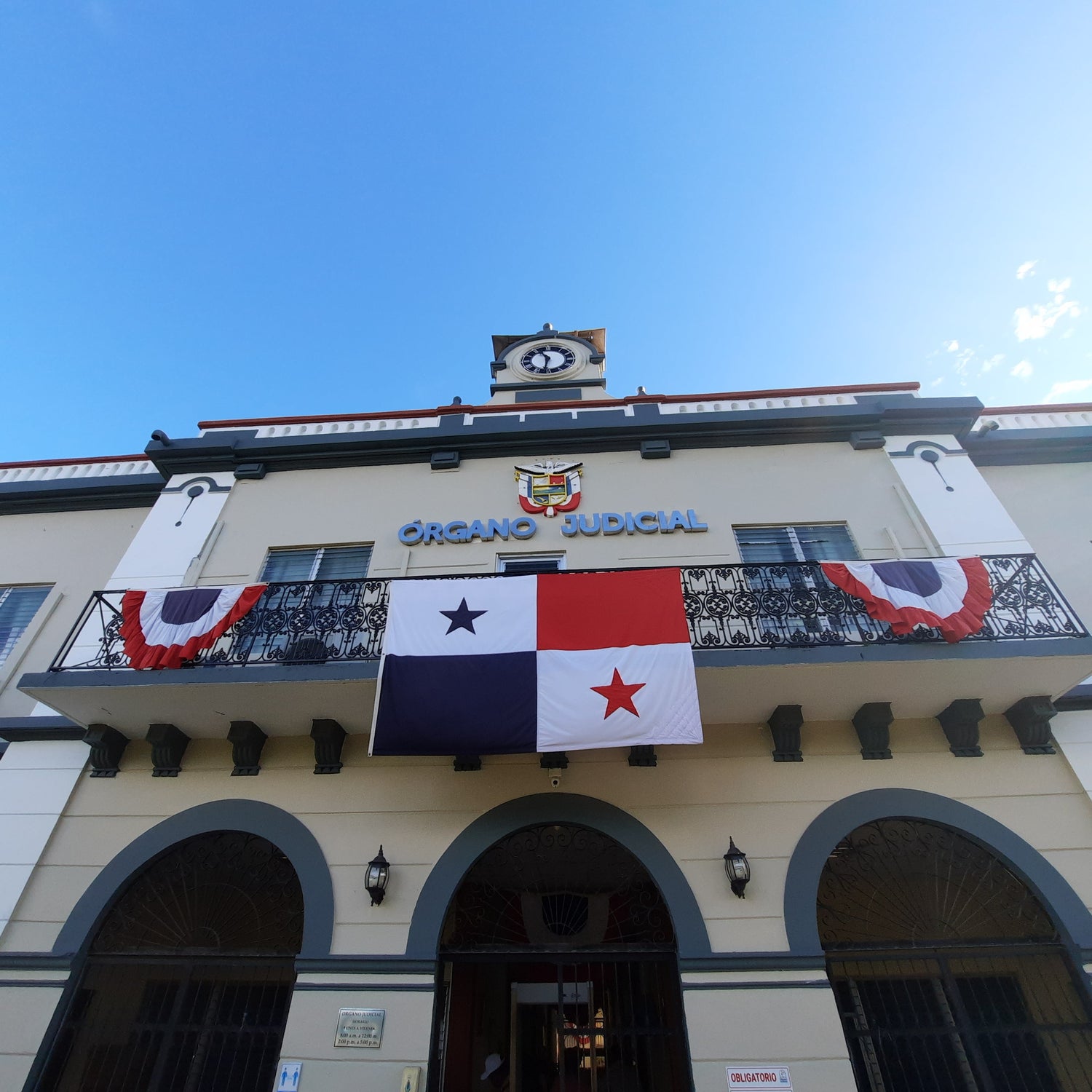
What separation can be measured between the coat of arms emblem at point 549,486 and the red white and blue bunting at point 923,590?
3746 mm

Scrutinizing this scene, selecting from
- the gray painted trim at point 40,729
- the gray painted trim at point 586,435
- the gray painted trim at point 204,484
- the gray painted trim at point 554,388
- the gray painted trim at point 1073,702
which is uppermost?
the gray painted trim at point 554,388

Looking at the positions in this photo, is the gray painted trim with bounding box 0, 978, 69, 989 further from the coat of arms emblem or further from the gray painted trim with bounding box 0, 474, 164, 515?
the coat of arms emblem

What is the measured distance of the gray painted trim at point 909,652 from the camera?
6105 millimetres

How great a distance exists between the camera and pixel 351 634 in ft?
23.0

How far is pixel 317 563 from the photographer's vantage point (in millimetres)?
8859

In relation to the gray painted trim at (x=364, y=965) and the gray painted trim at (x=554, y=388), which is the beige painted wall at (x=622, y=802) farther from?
the gray painted trim at (x=554, y=388)

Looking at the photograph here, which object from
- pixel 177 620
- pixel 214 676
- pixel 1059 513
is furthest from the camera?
pixel 1059 513

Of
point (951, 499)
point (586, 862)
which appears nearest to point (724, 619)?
point (586, 862)

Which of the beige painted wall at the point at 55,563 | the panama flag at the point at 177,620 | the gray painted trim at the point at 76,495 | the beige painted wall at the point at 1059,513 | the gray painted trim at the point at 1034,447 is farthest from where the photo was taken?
the gray painted trim at the point at 76,495

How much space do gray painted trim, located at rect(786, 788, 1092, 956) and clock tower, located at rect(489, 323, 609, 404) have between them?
8.01m

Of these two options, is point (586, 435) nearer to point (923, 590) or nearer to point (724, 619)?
point (724, 619)

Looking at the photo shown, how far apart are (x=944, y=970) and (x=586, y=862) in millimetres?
3478

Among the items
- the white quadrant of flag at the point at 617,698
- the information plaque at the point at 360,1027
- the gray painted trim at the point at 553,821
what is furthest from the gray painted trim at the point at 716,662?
the information plaque at the point at 360,1027

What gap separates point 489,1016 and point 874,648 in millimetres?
6802
